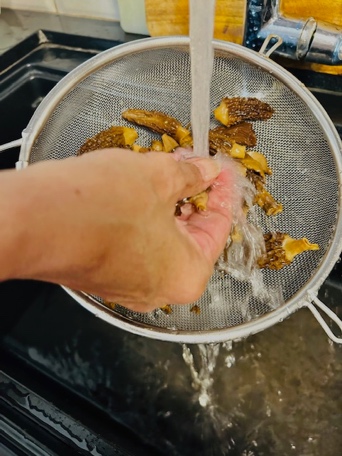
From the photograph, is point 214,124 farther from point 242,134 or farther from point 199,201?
point 199,201

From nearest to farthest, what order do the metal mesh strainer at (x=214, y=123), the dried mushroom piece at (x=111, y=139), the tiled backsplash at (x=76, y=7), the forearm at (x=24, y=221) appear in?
1. the forearm at (x=24, y=221)
2. the metal mesh strainer at (x=214, y=123)
3. the dried mushroom piece at (x=111, y=139)
4. the tiled backsplash at (x=76, y=7)

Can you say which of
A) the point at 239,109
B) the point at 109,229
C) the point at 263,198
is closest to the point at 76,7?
the point at 239,109

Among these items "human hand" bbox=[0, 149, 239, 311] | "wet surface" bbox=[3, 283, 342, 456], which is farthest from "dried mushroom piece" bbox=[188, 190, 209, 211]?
"wet surface" bbox=[3, 283, 342, 456]

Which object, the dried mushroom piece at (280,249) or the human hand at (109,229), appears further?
the dried mushroom piece at (280,249)

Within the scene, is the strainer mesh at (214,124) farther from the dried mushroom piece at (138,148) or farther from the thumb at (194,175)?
the thumb at (194,175)

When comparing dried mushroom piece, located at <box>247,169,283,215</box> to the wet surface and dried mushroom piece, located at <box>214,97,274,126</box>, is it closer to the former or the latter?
dried mushroom piece, located at <box>214,97,274,126</box>

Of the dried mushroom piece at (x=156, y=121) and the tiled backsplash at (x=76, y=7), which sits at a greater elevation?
the tiled backsplash at (x=76, y=7)

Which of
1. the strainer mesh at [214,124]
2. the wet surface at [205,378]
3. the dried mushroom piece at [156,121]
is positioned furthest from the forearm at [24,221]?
the wet surface at [205,378]

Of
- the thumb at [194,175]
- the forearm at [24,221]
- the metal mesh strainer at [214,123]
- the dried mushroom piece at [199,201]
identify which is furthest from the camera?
the metal mesh strainer at [214,123]
